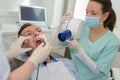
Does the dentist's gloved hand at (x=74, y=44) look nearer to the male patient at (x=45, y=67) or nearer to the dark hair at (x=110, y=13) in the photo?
the male patient at (x=45, y=67)

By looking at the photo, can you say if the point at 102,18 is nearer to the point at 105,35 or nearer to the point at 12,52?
the point at 105,35

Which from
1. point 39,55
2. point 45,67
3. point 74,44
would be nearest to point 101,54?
point 74,44

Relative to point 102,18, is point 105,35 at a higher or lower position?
lower

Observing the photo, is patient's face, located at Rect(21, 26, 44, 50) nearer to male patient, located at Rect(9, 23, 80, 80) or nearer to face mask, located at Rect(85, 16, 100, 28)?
male patient, located at Rect(9, 23, 80, 80)

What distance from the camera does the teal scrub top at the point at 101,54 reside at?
1622mm

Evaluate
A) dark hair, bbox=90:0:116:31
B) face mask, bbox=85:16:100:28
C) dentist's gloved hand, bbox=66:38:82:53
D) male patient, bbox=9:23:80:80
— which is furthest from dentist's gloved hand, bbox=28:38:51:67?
dark hair, bbox=90:0:116:31

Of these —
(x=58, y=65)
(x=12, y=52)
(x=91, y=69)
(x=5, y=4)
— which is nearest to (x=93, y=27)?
(x=91, y=69)

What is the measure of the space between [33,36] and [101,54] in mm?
605

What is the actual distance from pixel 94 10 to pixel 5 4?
1283 millimetres

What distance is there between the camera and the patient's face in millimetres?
1352

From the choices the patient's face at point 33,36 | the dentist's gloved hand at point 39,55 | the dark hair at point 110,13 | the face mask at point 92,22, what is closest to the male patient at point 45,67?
the patient's face at point 33,36

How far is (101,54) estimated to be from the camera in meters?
1.66

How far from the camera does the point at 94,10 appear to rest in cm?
164

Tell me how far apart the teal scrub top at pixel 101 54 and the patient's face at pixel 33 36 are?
502 millimetres
